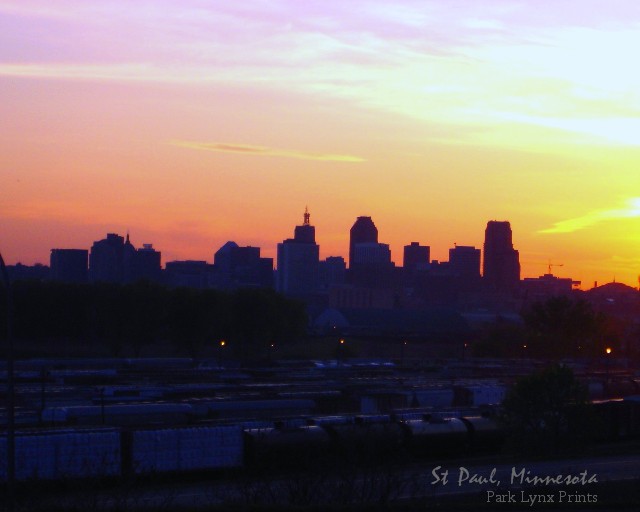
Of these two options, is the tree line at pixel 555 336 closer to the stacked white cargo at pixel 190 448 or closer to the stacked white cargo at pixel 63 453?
the stacked white cargo at pixel 190 448

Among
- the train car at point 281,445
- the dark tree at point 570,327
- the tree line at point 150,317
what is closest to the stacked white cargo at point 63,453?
the train car at point 281,445

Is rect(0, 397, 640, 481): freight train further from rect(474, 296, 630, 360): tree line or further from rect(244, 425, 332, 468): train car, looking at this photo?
rect(474, 296, 630, 360): tree line

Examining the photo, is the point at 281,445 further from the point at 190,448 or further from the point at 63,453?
the point at 63,453

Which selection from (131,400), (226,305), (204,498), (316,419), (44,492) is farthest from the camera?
(226,305)

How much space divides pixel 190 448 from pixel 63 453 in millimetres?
3760

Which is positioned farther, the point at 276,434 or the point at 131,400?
the point at 131,400

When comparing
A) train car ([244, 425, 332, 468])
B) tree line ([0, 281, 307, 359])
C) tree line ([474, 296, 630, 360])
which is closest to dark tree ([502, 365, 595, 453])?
→ train car ([244, 425, 332, 468])

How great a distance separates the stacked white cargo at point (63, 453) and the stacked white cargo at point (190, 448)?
0.85 meters

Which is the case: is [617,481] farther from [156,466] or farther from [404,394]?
[404,394]

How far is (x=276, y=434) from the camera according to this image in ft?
97.8

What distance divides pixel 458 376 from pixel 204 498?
140 feet

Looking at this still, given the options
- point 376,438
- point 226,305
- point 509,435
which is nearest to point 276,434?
point 376,438

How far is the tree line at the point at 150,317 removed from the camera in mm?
84125

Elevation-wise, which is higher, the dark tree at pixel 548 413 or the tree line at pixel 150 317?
the tree line at pixel 150 317
